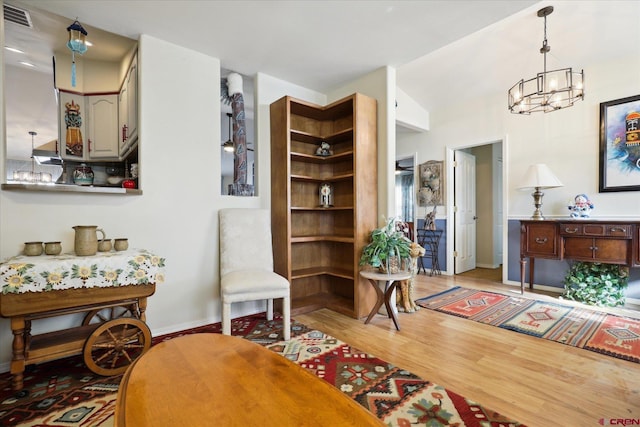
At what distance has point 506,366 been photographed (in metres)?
1.97

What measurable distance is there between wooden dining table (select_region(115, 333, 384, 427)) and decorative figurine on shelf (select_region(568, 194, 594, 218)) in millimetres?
3828

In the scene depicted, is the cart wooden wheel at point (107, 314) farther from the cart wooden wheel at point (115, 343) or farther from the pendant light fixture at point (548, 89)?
the pendant light fixture at point (548, 89)

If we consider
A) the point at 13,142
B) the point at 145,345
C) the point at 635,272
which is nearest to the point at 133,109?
the point at 13,142

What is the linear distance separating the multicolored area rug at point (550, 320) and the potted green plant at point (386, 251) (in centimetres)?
93

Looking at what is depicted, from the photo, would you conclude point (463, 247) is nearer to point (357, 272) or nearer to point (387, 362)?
point (357, 272)

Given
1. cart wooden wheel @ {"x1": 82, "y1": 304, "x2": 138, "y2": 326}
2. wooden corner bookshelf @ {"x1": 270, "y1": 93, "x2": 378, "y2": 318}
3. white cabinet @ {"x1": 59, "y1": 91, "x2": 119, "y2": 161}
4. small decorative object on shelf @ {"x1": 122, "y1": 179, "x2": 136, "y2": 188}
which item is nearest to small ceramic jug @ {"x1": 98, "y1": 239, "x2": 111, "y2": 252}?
cart wooden wheel @ {"x1": 82, "y1": 304, "x2": 138, "y2": 326}

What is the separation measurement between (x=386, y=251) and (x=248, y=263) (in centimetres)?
127

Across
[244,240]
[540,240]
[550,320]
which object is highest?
[244,240]

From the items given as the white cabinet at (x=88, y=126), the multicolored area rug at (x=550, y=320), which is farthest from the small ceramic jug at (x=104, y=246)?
the multicolored area rug at (x=550, y=320)

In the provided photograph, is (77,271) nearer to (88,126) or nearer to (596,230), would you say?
(88,126)

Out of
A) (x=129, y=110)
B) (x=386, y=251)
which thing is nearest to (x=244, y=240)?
(x=386, y=251)

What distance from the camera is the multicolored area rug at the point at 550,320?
2.30m

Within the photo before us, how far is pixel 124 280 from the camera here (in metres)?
1.88

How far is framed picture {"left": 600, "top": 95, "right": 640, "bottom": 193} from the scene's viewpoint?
10.5ft
